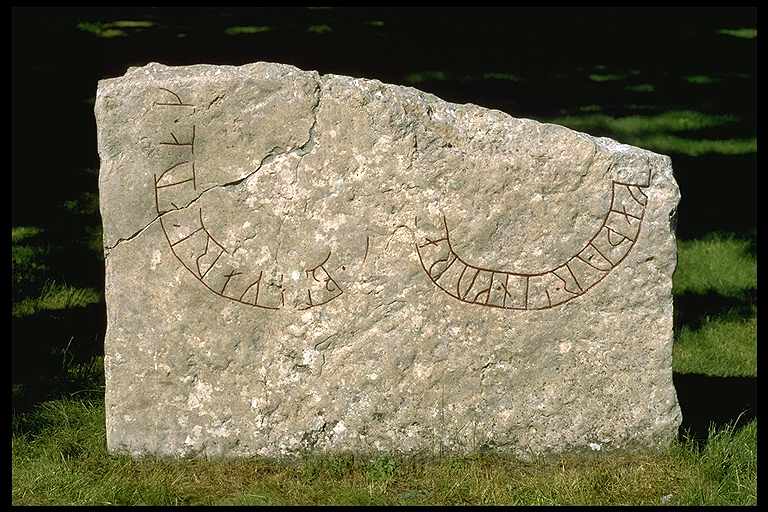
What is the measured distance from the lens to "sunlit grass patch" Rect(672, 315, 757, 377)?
15.1 feet

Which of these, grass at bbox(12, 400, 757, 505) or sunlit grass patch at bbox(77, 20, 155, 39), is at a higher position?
sunlit grass patch at bbox(77, 20, 155, 39)

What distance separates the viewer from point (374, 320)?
3.54m

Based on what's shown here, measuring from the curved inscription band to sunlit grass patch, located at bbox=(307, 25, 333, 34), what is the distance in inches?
262

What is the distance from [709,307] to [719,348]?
1.34 feet

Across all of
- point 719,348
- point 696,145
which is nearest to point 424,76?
point 696,145

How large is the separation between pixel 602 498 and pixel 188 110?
6.00 ft

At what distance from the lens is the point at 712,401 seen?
13.9 feet

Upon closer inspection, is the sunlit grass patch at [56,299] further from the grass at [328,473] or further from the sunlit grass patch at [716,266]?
the sunlit grass patch at [716,266]

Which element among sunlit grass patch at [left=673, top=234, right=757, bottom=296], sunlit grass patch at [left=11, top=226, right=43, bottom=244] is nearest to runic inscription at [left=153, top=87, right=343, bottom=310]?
sunlit grass patch at [left=11, top=226, right=43, bottom=244]

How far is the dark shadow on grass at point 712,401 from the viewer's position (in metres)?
3.96

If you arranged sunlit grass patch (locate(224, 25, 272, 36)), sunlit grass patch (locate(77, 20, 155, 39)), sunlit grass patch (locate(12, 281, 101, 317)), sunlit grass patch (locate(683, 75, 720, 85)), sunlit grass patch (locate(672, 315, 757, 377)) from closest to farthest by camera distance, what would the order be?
sunlit grass patch (locate(672, 315, 757, 377)), sunlit grass patch (locate(12, 281, 101, 317)), sunlit grass patch (locate(683, 75, 720, 85)), sunlit grass patch (locate(77, 20, 155, 39)), sunlit grass patch (locate(224, 25, 272, 36))

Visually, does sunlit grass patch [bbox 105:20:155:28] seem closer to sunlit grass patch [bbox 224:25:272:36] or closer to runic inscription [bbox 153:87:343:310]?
sunlit grass patch [bbox 224:25:272:36]

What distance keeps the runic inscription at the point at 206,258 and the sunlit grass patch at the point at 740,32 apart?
807 cm

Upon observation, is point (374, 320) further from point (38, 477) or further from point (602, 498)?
point (38, 477)
